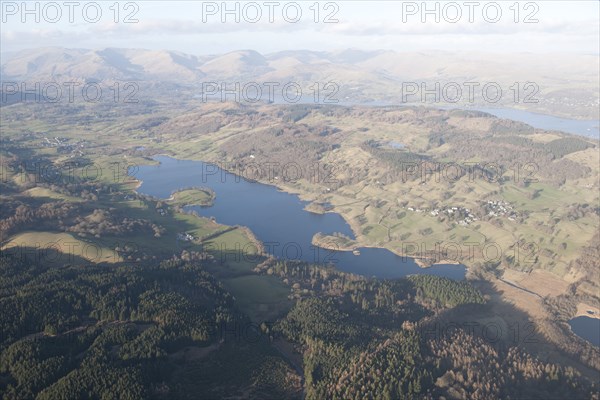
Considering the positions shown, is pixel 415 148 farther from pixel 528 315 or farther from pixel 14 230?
pixel 14 230

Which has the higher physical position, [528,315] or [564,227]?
[564,227]

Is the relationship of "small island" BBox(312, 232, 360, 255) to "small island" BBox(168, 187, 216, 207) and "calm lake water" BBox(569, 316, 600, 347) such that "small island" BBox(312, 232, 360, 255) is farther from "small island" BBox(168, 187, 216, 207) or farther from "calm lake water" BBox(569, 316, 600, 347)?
"calm lake water" BBox(569, 316, 600, 347)

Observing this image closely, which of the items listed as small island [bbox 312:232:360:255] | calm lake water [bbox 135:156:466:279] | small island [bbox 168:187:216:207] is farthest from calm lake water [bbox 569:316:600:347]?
small island [bbox 168:187:216:207]

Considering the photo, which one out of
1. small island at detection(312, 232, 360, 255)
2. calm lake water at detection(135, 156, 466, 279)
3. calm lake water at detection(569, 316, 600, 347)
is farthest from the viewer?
small island at detection(312, 232, 360, 255)

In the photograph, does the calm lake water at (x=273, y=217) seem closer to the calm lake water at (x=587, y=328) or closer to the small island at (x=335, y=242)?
the small island at (x=335, y=242)

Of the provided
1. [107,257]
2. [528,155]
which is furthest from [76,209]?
[528,155]

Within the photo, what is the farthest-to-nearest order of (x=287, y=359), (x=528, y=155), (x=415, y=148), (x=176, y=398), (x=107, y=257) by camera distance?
(x=415, y=148), (x=528, y=155), (x=107, y=257), (x=287, y=359), (x=176, y=398)
